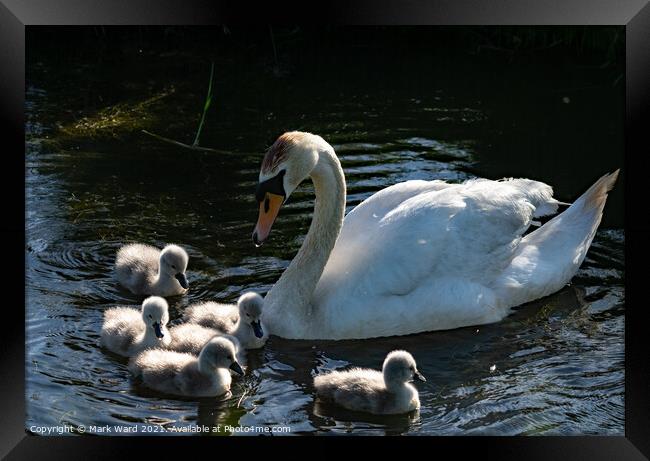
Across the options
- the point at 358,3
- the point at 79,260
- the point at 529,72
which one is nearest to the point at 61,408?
the point at 79,260

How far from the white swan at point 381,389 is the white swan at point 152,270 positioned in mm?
1586

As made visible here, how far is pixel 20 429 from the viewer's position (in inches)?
267

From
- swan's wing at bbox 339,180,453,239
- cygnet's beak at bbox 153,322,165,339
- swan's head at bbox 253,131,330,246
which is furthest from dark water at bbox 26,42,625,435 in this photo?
swan's head at bbox 253,131,330,246

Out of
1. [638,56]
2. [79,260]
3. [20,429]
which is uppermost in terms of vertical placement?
[638,56]

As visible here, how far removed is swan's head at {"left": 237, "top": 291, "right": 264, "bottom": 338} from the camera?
7.89 meters

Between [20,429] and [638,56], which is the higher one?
[638,56]

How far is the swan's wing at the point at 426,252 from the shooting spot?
8203mm

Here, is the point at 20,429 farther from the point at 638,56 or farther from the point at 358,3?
the point at 638,56

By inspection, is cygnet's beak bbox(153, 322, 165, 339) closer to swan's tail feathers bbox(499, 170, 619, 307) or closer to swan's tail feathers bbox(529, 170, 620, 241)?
swan's tail feathers bbox(499, 170, 619, 307)

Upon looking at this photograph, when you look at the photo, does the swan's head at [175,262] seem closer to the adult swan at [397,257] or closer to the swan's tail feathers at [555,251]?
the adult swan at [397,257]

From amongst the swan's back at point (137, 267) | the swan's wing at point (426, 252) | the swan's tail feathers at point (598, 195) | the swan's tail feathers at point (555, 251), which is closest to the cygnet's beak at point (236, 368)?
the swan's wing at point (426, 252)

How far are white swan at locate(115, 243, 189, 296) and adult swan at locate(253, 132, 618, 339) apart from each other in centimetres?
64

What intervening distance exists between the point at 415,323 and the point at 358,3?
100 inches

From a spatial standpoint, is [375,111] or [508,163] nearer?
[508,163]
